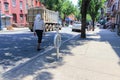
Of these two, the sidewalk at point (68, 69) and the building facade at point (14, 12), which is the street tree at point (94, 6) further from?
the sidewalk at point (68, 69)

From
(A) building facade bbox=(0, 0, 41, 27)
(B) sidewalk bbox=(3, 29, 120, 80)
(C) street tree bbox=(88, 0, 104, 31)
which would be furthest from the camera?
(A) building facade bbox=(0, 0, 41, 27)

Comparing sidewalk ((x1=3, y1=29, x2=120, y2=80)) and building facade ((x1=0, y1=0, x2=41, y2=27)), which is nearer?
sidewalk ((x1=3, y1=29, x2=120, y2=80))

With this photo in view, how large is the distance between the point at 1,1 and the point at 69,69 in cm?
3952

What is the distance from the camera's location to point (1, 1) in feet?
147

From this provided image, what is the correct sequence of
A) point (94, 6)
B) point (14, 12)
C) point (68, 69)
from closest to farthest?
point (68, 69)
point (94, 6)
point (14, 12)

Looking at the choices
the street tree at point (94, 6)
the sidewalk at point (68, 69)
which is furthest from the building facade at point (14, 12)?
the sidewalk at point (68, 69)

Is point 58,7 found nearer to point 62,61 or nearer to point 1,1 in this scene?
point 1,1

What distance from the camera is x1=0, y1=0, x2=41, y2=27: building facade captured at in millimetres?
45841

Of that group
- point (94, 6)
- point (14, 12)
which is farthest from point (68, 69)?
point (14, 12)

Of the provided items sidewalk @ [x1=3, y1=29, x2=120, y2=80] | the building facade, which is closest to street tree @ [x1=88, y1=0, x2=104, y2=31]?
the building facade

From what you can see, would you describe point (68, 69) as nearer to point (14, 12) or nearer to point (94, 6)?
point (94, 6)

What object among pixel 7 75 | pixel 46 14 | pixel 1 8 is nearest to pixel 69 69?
pixel 7 75

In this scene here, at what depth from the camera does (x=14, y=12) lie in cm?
5100

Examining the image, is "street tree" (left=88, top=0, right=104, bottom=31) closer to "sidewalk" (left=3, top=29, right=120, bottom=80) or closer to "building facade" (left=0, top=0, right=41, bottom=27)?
"building facade" (left=0, top=0, right=41, bottom=27)
